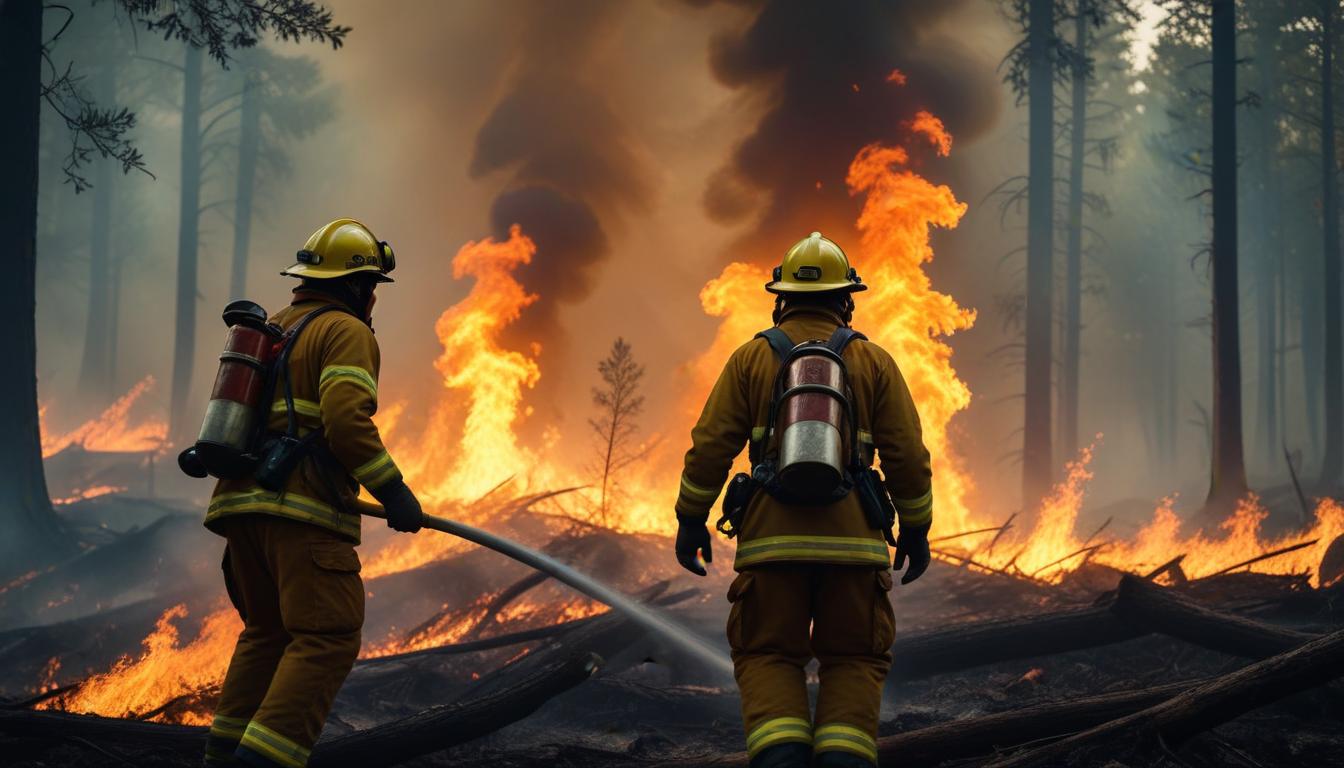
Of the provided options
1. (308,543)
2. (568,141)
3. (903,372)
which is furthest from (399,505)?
(568,141)

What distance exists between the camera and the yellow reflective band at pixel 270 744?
3.53 meters

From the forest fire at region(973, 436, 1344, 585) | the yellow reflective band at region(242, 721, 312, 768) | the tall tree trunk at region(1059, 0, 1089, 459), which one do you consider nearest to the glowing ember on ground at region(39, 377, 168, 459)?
the forest fire at region(973, 436, 1344, 585)

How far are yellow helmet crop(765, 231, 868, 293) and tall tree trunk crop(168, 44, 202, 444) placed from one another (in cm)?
2080

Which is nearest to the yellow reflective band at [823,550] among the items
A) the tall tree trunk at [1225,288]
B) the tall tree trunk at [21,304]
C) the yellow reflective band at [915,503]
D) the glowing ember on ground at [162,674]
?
the yellow reflective band at [915,503]

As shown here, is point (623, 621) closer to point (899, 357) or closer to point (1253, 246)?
point (899, 357)

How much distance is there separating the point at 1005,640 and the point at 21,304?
31.0 feet

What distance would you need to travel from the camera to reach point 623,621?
667 centimetres

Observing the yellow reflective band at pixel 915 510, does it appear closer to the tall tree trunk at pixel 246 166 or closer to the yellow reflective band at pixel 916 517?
the yellow reflective band at pixel 916 517

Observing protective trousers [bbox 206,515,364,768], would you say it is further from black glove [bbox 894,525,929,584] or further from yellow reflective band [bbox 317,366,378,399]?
black glove [bbox 894,525,929,584]

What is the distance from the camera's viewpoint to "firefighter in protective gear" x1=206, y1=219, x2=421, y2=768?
3.72m

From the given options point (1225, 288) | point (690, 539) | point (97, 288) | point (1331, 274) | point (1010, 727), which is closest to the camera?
point (690, 539)

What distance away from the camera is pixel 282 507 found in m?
3.85

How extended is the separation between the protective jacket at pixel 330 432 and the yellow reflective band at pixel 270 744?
744 millimetres

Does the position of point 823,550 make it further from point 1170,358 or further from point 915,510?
point 1170,358
